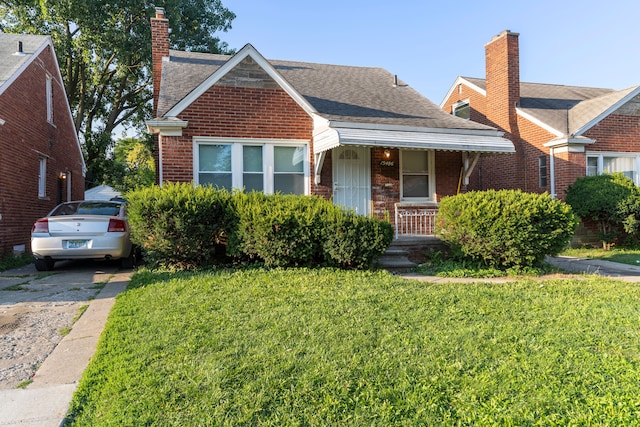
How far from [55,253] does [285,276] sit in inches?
181

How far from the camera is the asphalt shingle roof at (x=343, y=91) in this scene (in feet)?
34.7

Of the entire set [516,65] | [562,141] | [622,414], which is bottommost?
[622,414]

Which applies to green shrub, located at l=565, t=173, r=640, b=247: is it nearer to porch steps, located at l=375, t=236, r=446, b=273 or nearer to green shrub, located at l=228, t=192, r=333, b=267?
porch steps, located at l=375, t=236, r=446, b=273

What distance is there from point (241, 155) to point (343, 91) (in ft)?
13.2

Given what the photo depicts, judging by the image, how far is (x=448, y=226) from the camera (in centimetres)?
895

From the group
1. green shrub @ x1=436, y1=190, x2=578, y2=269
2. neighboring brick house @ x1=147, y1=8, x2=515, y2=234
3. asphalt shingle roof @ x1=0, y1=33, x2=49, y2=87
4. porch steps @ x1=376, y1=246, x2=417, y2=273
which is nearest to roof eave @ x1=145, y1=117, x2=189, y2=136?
neighboring brick house @ x1=147, y1=8, x2=515, y2=234

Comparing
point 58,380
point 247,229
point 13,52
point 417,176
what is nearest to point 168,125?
point 247,229

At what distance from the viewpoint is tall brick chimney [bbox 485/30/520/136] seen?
1486 cm

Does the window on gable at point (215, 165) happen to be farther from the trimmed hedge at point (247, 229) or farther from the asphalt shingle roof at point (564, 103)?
the asphalt shingle roof at point (564, 103)

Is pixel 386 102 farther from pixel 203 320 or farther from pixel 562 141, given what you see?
pixel 203 320

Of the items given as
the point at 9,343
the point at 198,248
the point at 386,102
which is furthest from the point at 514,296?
the point at 386,102

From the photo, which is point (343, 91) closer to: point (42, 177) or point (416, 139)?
point (416, 139)

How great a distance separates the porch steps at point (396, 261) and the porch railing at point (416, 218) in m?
1.58

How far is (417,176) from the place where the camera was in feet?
38.0
